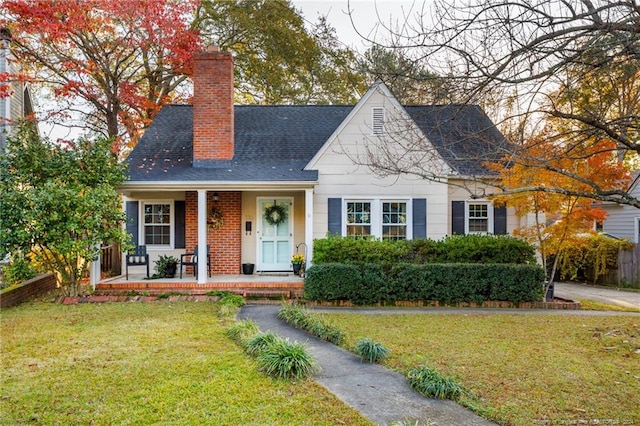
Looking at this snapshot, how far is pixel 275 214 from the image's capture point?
12.5m

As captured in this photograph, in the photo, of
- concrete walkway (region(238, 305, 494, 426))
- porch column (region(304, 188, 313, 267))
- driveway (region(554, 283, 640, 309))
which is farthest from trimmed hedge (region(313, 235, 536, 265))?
concrete walkway (region(238, 305, 494, 426))

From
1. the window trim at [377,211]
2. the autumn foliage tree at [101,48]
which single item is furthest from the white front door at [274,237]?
the autumn foliage tree at [101,48]

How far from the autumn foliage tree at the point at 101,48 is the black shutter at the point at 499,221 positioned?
12865mm

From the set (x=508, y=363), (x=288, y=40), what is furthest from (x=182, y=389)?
(x=288, y=40)

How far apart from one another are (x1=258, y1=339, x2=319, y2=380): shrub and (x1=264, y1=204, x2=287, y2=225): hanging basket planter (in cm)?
740

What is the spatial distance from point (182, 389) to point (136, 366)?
1115 millimetres

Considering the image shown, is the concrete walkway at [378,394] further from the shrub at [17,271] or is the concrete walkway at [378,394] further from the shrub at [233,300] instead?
the shrub at [17,271]

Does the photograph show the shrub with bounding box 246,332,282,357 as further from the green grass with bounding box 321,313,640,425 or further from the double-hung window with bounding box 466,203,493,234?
the double-hung window with bounding box 466,203,493,234

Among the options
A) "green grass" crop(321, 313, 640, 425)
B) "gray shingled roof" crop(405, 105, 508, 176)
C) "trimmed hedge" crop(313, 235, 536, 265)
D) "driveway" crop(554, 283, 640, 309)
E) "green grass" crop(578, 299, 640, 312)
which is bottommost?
"driveway" crop(554, 283, 640, 309)

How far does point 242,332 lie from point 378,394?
8.96 ft

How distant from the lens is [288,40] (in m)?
19.3

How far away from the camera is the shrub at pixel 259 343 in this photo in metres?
5.59

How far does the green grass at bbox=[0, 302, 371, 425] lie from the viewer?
3914 millimetres

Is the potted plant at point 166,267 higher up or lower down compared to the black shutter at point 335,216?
lower down
